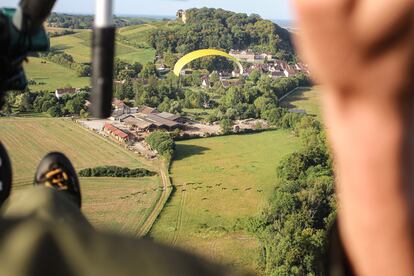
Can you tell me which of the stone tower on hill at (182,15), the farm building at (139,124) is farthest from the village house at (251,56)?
the farm building at (139,124)

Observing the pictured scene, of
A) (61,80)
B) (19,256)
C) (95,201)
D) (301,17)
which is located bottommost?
(95,201)

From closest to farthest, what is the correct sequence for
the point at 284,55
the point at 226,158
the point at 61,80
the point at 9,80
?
1. the point at 9,80
2. the point at 226,158
3. the point at 61,80
4. the point at 284,55

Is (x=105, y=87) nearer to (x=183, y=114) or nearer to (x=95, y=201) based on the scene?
(x=95, y=201)

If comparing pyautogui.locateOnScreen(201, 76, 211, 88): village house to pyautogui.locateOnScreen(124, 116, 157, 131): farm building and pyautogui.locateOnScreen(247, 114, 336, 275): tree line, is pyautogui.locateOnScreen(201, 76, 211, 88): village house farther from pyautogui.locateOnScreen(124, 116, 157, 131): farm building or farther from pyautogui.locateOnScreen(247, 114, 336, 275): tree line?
pyautogui.locateOnScreen(247, 114, 336, 275): tree line

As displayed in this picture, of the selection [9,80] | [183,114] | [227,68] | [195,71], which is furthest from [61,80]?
[9,80]

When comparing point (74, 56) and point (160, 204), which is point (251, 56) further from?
point (160, 204)

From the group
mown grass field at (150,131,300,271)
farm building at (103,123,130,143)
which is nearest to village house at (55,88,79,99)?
farm building at (103,123,130,143)

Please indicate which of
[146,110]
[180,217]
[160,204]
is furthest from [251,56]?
[180,217]

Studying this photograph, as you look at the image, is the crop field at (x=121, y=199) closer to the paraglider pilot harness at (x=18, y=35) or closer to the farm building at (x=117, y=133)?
the farm building at (x=117, y=133)

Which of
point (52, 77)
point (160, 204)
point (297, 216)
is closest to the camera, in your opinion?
point (297, 216)
